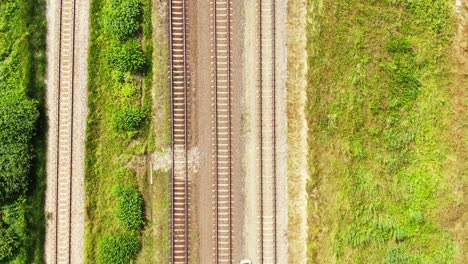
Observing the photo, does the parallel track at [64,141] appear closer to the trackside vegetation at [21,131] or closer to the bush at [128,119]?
the trackside vegetation at [21,131]

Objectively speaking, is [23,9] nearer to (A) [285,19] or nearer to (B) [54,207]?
(B) [54,207]

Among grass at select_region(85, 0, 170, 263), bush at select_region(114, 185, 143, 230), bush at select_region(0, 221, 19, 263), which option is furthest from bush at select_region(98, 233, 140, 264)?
bush at select_region(0, 221, 19, 263)

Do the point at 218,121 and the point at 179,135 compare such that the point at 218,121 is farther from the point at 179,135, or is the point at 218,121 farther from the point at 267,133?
the point at 267,133

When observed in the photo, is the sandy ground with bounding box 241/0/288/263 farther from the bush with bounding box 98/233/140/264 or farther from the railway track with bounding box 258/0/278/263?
the bush with bounding box 98/233/140/264

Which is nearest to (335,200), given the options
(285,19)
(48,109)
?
(285,19)

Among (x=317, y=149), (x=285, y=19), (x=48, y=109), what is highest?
(x=285, y=19)

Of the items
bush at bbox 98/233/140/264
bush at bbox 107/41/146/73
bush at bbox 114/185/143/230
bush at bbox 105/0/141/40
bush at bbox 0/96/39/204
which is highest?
bush at bbox 105/0/141/40

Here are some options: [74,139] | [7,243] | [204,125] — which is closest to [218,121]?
[204,125]
